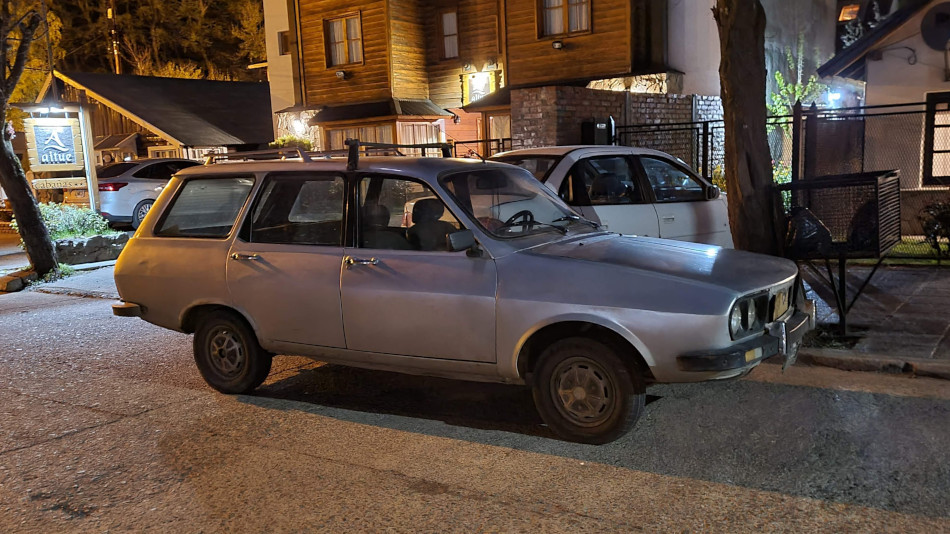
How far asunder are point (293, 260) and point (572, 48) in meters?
16.0

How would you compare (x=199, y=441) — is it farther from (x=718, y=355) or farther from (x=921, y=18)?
(x=921, y=18)

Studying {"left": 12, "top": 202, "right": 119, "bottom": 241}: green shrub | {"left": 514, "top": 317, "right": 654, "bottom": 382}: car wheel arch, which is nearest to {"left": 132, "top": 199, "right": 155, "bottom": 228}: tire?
{"left": 12, "top": 202, "right": 119, "bottom": 241}: green shrub

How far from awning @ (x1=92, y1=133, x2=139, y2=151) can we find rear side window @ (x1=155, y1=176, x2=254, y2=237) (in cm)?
3124

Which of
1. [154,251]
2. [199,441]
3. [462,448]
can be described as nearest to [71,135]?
[154,251]

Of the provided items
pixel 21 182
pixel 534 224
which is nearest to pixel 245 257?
pixel 534 224

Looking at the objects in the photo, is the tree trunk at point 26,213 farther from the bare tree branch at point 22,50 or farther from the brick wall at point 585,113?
the brick wall at point 585,113

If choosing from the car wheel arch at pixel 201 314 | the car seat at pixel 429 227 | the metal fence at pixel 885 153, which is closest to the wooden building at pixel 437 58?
the metal fence at pixel 885 153

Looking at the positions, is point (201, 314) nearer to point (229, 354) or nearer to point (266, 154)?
point (229, 354)

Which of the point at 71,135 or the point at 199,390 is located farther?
the point at 71,135

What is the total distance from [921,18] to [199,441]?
13.3 metres

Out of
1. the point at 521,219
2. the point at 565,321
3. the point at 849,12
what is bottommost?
the point at 565,321

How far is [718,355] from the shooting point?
174 inches

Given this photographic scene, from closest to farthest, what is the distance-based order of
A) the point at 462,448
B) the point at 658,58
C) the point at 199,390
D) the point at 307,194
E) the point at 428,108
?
the point at 462,448 → the point at 307,194 → the point at 199,390 → the point at 658,58 → the point at 428,108

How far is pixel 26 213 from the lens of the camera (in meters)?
12.9
